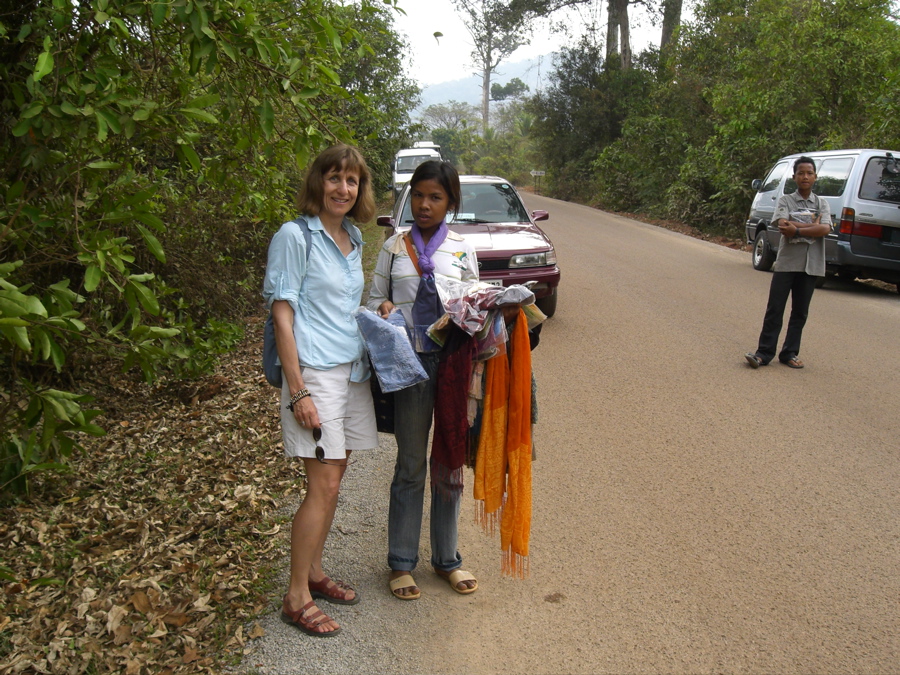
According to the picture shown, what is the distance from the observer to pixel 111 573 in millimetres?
3998

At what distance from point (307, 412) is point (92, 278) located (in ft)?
3.47

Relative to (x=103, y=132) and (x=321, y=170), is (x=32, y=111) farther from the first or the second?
(x=321, y=170)

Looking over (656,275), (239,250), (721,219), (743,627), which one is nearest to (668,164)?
(721,219)

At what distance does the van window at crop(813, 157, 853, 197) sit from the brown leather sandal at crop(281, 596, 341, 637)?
11.1 m

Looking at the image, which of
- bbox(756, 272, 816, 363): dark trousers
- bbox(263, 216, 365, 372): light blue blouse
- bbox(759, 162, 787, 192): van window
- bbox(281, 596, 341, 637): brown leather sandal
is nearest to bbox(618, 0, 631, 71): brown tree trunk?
bbox(759, 162, 787, 192): van window

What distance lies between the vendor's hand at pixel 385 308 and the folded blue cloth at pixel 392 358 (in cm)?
18

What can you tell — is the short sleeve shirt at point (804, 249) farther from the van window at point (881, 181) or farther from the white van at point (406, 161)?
the white van at point (406, 161)

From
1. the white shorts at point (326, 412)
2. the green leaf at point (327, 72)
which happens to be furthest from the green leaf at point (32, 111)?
the white shorts at point (326, 412)

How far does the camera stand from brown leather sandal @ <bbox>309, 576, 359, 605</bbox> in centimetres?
364

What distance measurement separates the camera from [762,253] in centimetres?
1384

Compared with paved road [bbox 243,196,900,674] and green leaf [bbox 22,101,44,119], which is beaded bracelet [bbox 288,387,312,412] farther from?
green leaf [bbox 22,101,44,119]

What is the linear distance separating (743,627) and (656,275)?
33.0 feet

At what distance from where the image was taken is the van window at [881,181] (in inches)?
456

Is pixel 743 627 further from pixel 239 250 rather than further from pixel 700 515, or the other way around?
pixel 239 250
